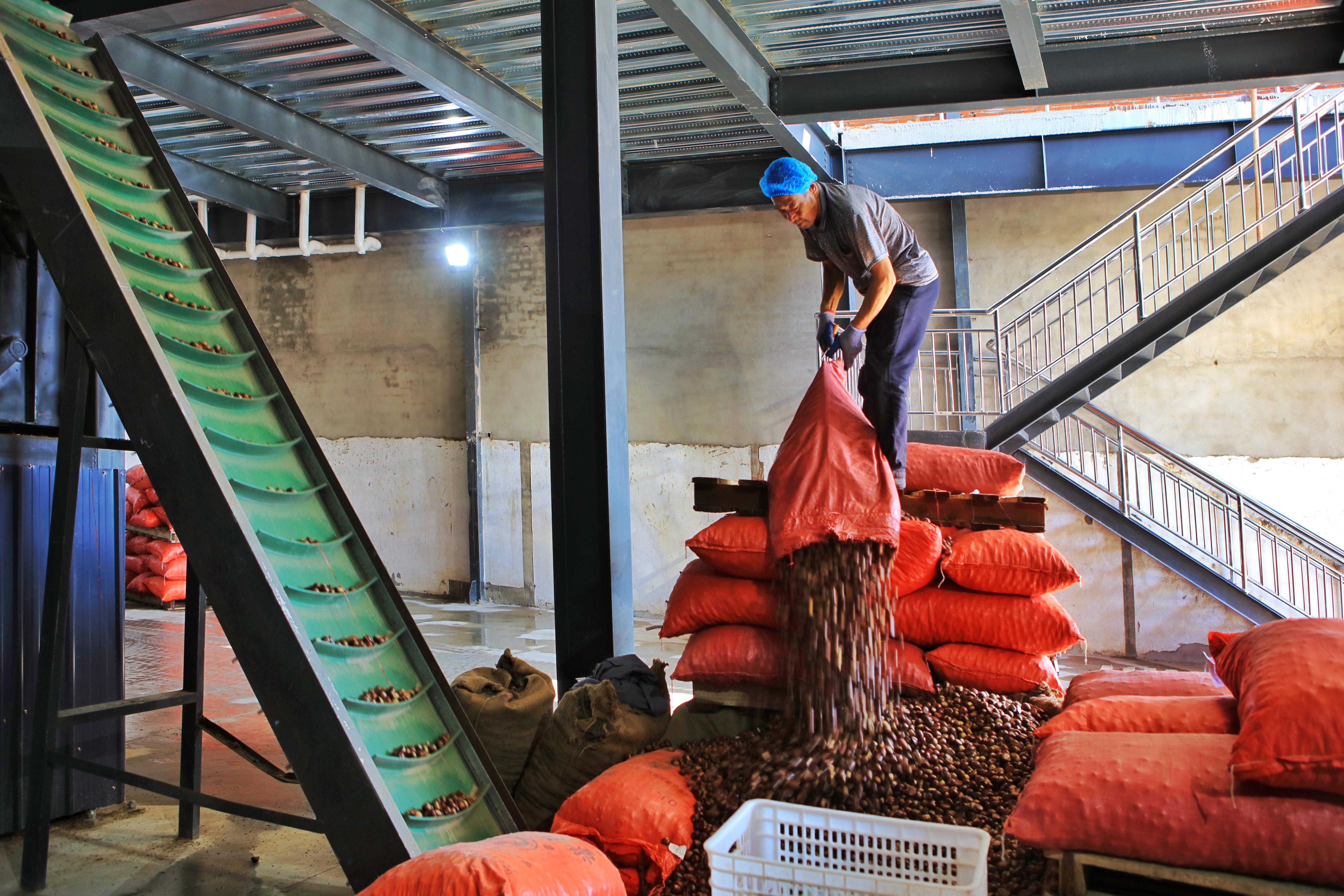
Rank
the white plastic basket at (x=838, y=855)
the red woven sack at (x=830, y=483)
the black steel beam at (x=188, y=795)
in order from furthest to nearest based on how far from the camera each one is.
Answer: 1. the red woven sack at (x=830, y=483)
2. the black steel beam at (x=188, y=795)
3. the white plastic basket at (x=838, y=855)

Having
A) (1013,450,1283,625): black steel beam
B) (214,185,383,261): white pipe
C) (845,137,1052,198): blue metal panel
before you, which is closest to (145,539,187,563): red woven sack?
(214,185,383,261): white pipe

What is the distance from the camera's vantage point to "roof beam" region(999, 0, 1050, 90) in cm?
551

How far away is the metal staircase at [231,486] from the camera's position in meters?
3.11

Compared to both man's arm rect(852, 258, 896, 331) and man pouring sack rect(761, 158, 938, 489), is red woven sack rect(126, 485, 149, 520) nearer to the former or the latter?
man pouring sack rect(761, 158, 938, 489)

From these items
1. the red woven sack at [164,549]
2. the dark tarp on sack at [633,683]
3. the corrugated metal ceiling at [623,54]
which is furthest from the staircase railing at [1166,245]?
the red woven sack at [164,549]

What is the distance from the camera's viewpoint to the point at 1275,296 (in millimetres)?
8781

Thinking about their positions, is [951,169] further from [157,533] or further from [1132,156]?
[157,533]

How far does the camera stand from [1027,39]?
19.1 feet

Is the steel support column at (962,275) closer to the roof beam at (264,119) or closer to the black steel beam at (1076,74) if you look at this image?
the black steel beam at (1076,74)

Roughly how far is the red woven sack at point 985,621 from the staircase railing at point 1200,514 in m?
5.05

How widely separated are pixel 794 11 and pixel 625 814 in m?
5.19

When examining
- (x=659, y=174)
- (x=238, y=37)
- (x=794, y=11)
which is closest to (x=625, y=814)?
(x=794, y=11)

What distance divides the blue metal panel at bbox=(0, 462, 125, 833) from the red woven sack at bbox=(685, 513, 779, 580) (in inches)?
124

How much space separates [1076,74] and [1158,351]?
2579 millimetres
